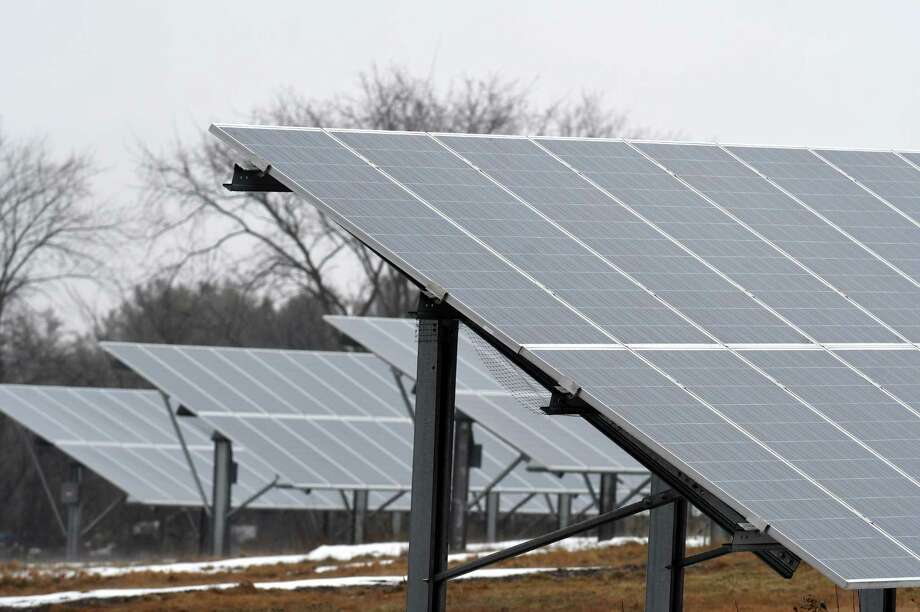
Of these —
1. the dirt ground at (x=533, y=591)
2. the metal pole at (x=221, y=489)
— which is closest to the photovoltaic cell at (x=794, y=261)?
the dirt ground at (x=533, y=591)

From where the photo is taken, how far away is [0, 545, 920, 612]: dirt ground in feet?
61.0

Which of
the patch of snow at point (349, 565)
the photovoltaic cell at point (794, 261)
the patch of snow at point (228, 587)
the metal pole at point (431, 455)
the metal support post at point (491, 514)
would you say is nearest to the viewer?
the photovoltaic cell at point (794, 261)

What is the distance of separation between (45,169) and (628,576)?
45.5 m

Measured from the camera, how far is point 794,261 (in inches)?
466

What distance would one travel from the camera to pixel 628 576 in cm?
2202

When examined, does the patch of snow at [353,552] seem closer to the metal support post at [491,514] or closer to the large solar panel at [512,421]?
the large solar panel at [512,421]

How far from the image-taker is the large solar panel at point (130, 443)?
38.2 m

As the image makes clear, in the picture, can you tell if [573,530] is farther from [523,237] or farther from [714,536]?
[714,536]

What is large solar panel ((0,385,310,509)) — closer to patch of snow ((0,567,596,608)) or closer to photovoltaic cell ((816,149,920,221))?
patch of snow ((0,567,596,608))

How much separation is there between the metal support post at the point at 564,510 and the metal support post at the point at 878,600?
78.0 feet

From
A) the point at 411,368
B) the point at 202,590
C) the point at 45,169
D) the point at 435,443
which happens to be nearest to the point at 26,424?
the point at 411,368

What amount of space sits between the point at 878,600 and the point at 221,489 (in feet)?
75.5

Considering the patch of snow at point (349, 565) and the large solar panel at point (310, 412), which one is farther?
the large solar panel at point (310, 412)

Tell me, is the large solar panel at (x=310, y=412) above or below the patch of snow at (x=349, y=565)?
above
